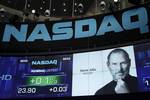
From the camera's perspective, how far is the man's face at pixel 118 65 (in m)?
6.35

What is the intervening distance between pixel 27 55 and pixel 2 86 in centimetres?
99

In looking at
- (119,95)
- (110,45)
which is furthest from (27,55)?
(119,95)

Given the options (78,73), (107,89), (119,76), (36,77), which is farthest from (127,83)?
(36,77)

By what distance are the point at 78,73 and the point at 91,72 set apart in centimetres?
32

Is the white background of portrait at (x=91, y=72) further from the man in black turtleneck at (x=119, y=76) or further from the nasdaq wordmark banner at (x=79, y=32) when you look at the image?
the nasdaq wordmark banner at (x=79, y=32)

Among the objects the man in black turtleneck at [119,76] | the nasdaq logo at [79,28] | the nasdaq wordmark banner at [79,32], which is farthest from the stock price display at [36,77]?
the man in black turtleneck at [119,76]

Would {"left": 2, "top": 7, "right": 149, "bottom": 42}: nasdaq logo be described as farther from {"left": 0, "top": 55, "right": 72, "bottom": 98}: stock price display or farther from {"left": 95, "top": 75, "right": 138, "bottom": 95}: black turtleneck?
{"left": 95, "top": 75, "right": 138, "bottom": 95}: black turtleneck

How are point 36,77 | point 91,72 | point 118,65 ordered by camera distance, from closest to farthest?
A: point 118,65 → point 91,72 → point 36,77

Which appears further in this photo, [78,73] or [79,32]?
[79,32]

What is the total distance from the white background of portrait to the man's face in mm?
104

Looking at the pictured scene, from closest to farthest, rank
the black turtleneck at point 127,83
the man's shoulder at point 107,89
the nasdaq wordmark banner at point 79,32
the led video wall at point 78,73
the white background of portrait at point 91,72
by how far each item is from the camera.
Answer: the black turtleneck at point 127,83
the led video wall at point 78,73
the man's shoulder at point 107,89
the white background of portrait at point 91,72
the nasdaq wordmark banner at point 79,32

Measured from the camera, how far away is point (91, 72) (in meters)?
6.64

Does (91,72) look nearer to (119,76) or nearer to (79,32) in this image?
(119,76)

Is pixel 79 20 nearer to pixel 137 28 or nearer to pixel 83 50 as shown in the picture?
pixel 83 50
